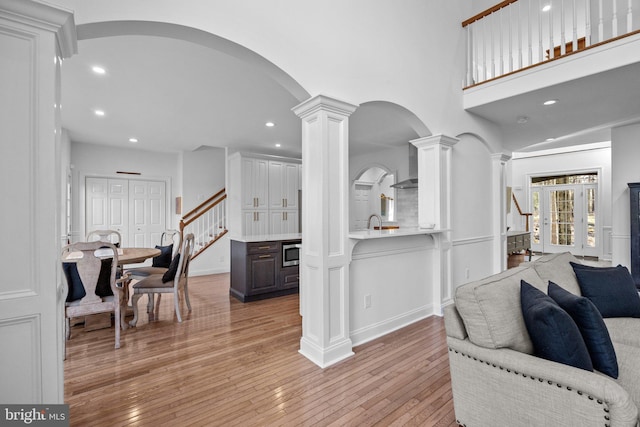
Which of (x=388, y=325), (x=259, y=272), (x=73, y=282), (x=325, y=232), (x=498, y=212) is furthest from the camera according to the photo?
(x=498, y=212)

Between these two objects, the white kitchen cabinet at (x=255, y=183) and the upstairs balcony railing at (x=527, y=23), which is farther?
the white kitchen cabinet at (x=255, y=183)

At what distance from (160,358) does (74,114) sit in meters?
3.90

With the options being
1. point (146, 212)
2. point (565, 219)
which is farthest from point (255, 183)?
point (565, 219)

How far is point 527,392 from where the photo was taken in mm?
1396

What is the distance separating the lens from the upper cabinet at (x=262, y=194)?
19.7 ft

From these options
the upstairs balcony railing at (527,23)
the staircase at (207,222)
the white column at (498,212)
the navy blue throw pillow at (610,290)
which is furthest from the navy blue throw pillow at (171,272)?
the white column at (498,212)

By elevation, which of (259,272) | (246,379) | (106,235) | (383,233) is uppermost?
(383,233)

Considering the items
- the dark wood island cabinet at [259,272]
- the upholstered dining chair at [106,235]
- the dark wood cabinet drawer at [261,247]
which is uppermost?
the upholstered dining chair at [106,235]

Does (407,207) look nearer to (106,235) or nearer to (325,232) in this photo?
(325,232)

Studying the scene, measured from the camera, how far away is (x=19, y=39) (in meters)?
1.42

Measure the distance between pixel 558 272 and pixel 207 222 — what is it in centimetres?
641

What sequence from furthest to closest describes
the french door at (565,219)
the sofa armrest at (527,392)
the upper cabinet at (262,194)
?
the french door at (565,219) < the upper cabinet at (262,194) < the sofa armrest at (527,392)

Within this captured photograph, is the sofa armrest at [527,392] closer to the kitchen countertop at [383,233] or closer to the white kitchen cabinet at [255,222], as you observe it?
the kitchen countertop at [383,233]

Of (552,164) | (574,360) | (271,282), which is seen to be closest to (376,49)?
(574,360)
